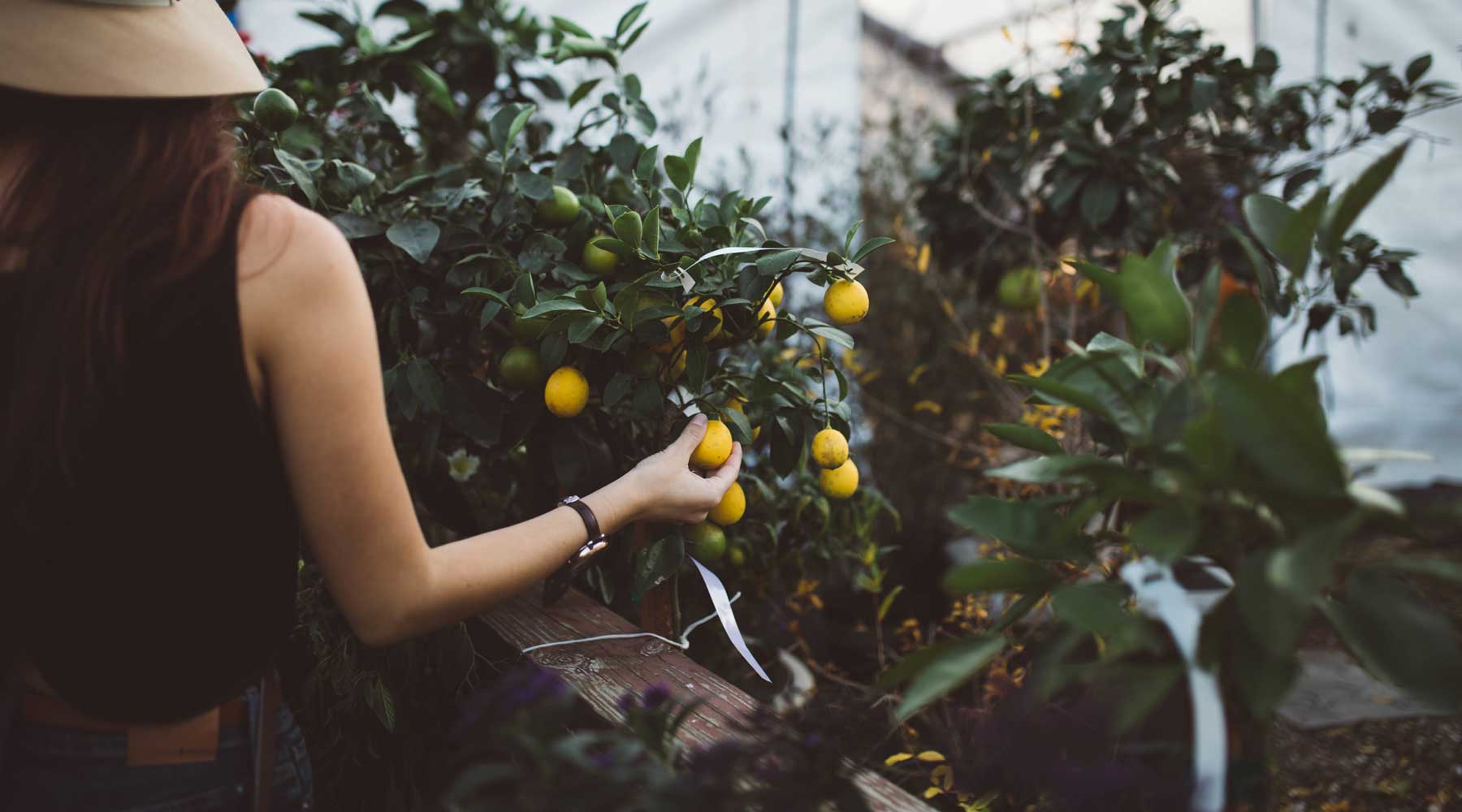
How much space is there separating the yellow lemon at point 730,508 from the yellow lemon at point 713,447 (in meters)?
0.08

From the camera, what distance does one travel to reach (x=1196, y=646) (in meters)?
0.57

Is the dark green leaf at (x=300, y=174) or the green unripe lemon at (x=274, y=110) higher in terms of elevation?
the green unripe lemon at (x=274, y=110)

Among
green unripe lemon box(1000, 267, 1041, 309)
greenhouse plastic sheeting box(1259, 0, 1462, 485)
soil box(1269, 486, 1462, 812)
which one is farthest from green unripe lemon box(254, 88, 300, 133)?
greenhouse plastic sheeting box(1259, 0, 1462, 485)

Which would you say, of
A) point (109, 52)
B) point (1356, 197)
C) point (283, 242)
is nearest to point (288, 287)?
point (283, 242)

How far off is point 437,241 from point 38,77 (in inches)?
22.7

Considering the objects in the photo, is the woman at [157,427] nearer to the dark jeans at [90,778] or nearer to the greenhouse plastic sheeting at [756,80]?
the dark jeans at [90,778]

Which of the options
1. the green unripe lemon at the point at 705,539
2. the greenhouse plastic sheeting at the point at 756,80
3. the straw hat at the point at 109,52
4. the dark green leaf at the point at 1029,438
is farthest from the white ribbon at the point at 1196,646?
the greenhouse plastic sheeting at the point at 756,80

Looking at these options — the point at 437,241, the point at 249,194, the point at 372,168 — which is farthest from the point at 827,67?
the point at 249,194

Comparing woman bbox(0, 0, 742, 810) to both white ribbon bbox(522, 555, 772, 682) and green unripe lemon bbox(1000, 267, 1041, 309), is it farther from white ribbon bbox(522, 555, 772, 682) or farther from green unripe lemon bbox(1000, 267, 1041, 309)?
green unripe lemon bbox(1000, 267, 1041, 309)

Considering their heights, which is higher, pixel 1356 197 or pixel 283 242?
pixel 1356 197

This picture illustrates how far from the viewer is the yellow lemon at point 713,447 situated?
1031 millimetres

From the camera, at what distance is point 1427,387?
139 inches

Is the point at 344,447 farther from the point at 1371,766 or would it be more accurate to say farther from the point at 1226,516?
the point at 1371,766

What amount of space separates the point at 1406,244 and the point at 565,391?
12.5ft
